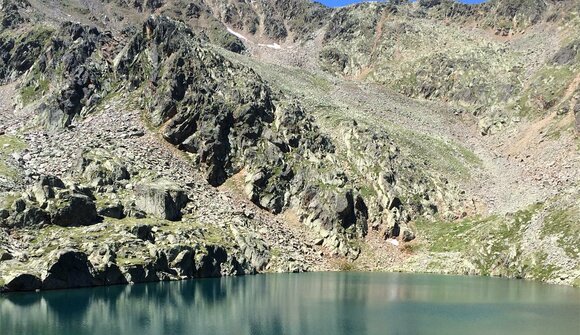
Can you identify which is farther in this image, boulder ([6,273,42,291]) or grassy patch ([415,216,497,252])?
grassy patch ([415,216,497,252])

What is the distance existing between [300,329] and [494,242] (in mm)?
55130

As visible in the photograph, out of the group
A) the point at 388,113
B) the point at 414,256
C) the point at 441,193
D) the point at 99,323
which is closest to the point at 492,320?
the point at 99,323

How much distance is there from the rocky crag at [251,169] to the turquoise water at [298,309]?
783 centimetres

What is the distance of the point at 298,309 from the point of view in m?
59.5

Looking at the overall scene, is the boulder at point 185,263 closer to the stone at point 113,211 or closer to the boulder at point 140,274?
the boulder at point 140,274

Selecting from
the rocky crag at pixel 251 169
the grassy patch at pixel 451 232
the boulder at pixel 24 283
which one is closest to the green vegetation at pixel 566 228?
the rocky crag at pixel 251 169

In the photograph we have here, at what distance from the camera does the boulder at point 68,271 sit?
68.8 meters

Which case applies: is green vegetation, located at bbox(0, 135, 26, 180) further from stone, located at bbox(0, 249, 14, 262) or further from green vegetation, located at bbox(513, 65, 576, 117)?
green vegetation, located at bbox(513, 65, 576, 117)

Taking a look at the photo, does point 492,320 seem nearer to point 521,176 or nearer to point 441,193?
point 441,193

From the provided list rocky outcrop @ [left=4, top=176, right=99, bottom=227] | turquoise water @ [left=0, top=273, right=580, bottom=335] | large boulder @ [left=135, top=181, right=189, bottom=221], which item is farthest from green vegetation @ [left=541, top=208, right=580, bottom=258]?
rocky outcrop @ [left=4, top=176, right=99, bottom=227]

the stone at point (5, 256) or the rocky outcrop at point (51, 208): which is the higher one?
the rocky outcrop at point (51, 208)

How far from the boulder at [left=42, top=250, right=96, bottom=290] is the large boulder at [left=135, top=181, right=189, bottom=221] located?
2100 cm

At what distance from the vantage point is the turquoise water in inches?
1943

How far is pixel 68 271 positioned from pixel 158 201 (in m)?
25.2
